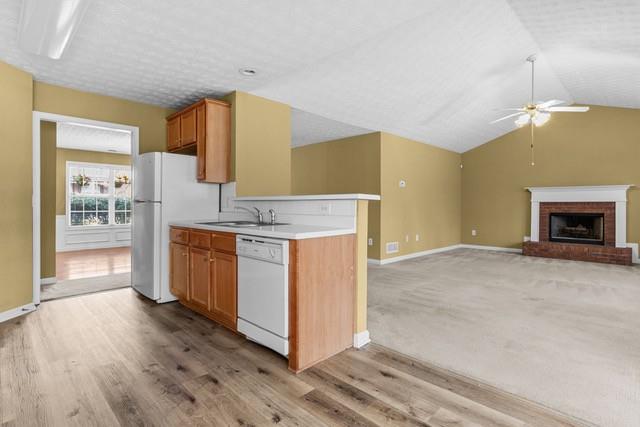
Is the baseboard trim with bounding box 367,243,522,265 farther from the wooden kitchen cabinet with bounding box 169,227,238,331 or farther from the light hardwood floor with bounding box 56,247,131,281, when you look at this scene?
the light hardwood floor with bounding box 56,247,131,281

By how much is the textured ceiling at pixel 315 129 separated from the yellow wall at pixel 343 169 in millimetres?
213

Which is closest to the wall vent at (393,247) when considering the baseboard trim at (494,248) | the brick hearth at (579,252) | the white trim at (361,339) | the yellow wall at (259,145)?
the yellow wall at (259,145)

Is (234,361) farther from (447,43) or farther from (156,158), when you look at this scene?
(447,43)

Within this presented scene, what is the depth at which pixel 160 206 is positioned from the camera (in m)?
3.65

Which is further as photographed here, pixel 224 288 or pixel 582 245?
pixel 582 245

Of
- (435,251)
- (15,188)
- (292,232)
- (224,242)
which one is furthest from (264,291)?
(435,251)

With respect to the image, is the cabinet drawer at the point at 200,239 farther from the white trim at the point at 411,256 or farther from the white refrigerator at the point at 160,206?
the white trim at the point at 411,256

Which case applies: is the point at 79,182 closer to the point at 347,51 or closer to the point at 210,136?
the point at 210,136

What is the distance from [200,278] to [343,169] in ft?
13.8

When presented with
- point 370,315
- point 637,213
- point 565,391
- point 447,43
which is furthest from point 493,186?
point 565,391

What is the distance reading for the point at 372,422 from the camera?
1657mm

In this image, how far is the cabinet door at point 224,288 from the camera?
2656mm

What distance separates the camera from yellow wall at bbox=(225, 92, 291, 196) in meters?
3.86

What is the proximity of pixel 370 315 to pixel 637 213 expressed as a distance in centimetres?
639
